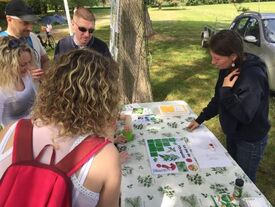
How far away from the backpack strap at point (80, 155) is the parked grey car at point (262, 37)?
5551 millimetres

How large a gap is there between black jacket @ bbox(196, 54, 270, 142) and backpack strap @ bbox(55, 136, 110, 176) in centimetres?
147

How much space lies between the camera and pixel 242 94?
238 centimetres

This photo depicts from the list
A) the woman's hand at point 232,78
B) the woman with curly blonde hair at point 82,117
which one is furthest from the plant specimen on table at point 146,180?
the woman's hand at point 232,78

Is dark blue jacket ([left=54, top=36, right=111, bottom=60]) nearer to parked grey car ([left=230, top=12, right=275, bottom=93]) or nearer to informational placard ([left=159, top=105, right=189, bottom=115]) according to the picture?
informational placard ([left=159, top=105, right=189, bottom=115])

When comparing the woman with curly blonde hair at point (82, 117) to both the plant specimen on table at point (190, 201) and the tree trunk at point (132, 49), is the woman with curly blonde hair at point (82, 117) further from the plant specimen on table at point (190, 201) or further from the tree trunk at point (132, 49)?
the tree trunk at point (132, 49)

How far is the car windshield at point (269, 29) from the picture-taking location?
6.64 metres

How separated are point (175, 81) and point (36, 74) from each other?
16.9 feet

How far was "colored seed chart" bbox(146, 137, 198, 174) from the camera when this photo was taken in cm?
222

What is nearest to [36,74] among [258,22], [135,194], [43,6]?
[135,194]

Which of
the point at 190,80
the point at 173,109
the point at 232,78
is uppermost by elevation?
the point at 232,78

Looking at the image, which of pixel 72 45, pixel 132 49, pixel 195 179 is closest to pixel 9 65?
pixel 72 45

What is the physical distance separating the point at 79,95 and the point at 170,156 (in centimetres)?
127

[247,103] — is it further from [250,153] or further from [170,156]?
[170,156]

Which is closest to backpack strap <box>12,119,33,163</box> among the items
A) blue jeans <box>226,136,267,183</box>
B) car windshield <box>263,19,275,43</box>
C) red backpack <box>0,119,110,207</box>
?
red backpack <box>0,119,110,207</box>
